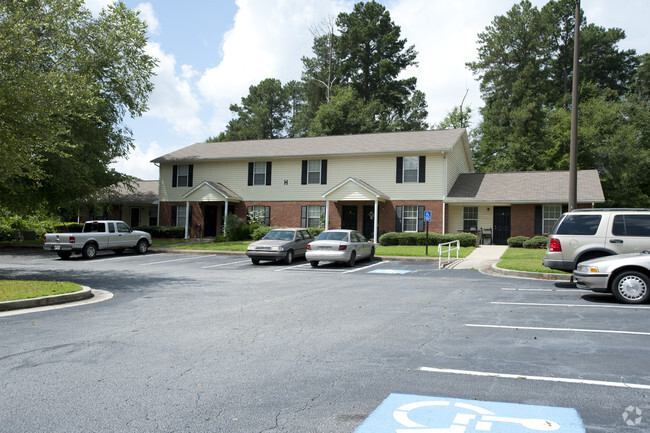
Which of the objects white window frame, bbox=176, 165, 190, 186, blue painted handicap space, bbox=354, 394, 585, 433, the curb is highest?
white window frame, bbox=176, 165, 190, 186

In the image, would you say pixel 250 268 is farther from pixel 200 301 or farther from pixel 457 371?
pixel 457 371

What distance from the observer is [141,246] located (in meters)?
25.9

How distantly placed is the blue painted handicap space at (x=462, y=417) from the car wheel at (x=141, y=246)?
23.7m

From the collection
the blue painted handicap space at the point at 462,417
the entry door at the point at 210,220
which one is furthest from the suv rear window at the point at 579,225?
the entry door at the point at 210,220

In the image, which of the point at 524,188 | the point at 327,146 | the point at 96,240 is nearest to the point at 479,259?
the point at 524,188

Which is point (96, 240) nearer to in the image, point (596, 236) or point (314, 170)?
point (314, 170)

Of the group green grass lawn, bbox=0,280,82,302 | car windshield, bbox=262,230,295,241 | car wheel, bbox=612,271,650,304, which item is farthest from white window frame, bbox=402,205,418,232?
green grass lawn, bbox=0,280,82,302

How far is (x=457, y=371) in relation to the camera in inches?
208

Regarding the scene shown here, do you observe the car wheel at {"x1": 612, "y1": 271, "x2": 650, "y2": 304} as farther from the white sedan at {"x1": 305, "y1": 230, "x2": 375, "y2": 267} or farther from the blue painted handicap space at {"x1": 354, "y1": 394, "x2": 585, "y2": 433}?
the white sedan at {"x1": 305, "y1": 230, "x2": 375, "y2": 267}

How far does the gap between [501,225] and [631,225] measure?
1759cm

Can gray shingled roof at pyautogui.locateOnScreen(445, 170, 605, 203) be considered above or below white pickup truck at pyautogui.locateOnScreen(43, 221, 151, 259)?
above

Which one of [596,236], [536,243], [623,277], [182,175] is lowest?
[623,277]

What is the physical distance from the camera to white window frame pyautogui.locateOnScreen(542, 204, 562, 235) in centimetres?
2791

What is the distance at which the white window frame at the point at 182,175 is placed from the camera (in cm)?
3538
